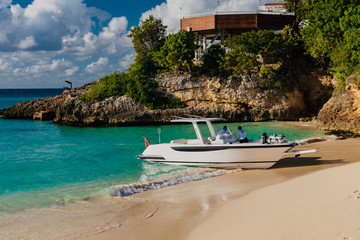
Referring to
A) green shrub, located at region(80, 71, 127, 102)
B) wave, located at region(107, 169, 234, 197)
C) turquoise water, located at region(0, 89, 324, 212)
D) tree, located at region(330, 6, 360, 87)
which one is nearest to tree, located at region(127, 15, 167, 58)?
green shrub, located at region(80, 71, 127, 102)

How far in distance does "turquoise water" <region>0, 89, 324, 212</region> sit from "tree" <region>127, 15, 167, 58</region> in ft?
41.9

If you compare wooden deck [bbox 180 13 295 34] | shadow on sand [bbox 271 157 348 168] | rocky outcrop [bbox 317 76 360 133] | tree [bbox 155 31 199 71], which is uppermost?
wooden deck [bbox 180 13 295 34]

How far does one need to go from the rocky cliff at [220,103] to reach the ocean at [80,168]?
435cm

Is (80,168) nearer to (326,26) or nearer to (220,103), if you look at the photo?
(220,103)

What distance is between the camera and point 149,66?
112 ft

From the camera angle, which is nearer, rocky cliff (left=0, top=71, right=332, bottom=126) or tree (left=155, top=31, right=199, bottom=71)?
rocky cliff (left=0, top=71, right=332, bottom=126)

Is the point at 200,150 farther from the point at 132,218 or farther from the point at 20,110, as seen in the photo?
the point at 20,110

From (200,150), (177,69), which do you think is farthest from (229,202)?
(177,69)

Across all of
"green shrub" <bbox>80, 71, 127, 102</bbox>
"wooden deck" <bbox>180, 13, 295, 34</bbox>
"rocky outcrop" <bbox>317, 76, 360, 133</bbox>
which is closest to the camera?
"rocky outcrop" <bbox>317, 76, 360, 133</bbox>

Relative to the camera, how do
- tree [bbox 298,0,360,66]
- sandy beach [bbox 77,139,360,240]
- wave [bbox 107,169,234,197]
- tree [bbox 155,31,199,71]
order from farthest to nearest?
tree [bbox 155,31,199,71] < tree [bbox 298,0,360,66] < wave [bbox 107,169,234,197] < sandy beach [bbox 77,139,360,240]

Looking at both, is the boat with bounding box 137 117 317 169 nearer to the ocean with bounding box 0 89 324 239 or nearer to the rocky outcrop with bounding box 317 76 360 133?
the ocean with bounding box 0 89 324 239

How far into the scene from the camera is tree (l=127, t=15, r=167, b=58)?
35.5m

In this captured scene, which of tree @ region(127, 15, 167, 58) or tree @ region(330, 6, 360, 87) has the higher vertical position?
tree @ region(127, 15, 167, 58)

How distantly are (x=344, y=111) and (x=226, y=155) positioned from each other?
1362 centimetres
